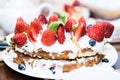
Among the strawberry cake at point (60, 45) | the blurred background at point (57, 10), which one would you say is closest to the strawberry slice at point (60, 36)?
the strawberry cake at point (60, 45)

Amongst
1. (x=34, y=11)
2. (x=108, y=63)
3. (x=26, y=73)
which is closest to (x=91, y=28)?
(x=108, y=63)

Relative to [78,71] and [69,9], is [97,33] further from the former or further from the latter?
[69,9]

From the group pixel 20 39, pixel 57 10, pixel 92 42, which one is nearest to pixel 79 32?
pixel 92 42

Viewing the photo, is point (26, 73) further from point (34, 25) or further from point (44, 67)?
point (34, 25)

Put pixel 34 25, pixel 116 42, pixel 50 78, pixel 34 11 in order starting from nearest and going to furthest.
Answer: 1. pixel 50 78
2. pixel 34 25
3. pixel 116 42
4. pixel 34 11

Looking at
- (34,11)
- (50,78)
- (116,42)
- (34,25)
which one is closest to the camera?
(50,78)
